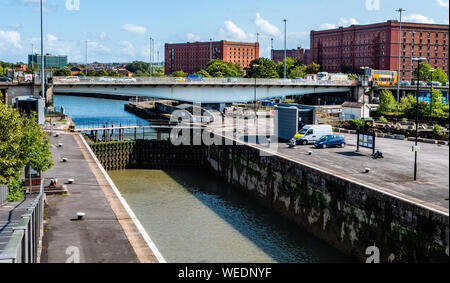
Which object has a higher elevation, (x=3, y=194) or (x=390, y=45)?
(x=390, y=45)

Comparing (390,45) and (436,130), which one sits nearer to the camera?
(436,130)

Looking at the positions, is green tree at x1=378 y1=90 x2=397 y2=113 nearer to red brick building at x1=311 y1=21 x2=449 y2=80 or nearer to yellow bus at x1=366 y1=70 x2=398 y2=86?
yellow bus at x1=366 y1=70 x2=398 y2=86

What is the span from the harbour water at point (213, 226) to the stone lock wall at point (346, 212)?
85 centimetres

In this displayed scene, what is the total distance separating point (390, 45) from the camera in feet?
445

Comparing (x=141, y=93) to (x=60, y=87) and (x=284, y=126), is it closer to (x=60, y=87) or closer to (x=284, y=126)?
(x=60, y=87)

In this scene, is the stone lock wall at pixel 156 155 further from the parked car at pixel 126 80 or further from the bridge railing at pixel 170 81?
the parked car at pixel 126 80

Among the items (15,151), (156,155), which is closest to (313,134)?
(156,155)

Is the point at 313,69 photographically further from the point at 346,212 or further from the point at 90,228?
the point at 90,228

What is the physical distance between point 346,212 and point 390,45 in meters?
119

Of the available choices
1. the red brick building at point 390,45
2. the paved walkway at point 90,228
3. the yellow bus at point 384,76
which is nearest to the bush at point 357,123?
the paved walkway at point 90,228

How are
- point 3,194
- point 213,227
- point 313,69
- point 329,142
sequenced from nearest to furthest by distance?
point 3,194, point 213,227, point 329,142, point 313,69

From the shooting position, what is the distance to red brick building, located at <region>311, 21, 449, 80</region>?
136m

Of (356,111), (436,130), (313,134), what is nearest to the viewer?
(313,134)

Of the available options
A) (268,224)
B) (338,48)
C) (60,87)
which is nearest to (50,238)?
(268,224)
